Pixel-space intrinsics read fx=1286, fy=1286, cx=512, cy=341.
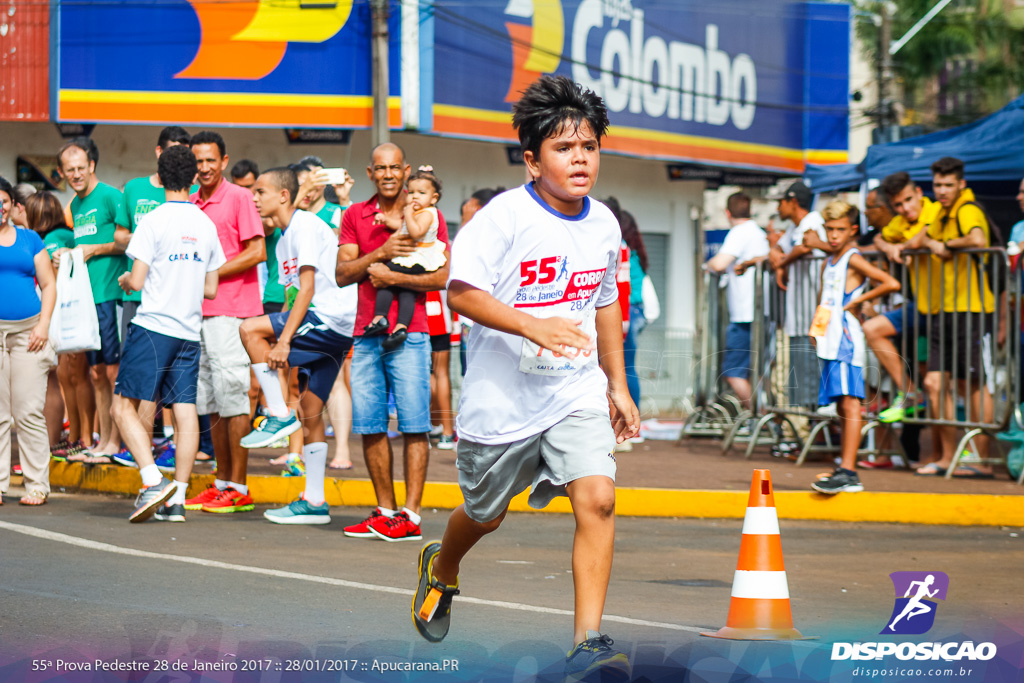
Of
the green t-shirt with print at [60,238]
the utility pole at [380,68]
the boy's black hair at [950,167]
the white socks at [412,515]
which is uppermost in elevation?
the utility pole at [380,68]

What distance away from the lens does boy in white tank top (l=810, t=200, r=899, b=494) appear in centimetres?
903

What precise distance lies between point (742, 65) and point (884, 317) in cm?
1195

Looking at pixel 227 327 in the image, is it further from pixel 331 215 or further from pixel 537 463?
pixel 537 463

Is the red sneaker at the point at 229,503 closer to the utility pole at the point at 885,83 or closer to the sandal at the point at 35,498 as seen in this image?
the sandal at the point at 35,498

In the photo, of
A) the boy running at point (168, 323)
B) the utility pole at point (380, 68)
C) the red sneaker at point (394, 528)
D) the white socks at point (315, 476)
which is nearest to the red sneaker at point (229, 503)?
the boy running at point (168, 323)

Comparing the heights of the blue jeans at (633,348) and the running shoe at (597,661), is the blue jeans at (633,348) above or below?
above

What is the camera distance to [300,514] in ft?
Answer: 25.6

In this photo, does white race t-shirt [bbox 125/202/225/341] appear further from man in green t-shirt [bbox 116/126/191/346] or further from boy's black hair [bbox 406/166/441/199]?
boy's black hair [bbox 406/166/441/199]

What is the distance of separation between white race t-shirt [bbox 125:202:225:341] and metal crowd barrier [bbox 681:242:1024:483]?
489cm

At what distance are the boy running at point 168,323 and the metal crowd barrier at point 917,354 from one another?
486cm

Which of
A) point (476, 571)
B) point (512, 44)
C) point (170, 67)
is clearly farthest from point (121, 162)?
point (476, 571)

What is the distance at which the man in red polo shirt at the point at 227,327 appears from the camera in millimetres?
8031

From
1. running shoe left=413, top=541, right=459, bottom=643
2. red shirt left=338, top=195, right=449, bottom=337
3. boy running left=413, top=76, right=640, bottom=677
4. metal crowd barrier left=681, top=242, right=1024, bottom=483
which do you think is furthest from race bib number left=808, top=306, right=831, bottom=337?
running shoe left=413, top=541, right=459, bottom=643

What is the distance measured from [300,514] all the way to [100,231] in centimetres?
279
